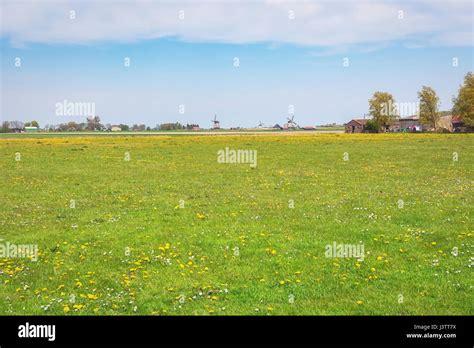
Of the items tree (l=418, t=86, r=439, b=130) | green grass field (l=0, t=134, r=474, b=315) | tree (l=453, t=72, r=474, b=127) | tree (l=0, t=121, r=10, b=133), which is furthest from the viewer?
tree (l=0, t=121, r=10, b=133)

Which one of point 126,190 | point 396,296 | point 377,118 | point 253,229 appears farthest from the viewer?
point 377,118

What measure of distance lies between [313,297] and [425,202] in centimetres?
1434

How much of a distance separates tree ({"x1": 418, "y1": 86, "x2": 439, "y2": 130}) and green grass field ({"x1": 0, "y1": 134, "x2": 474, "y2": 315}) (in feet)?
457

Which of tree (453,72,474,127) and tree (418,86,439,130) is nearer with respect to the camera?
tree (453,72,474,127)

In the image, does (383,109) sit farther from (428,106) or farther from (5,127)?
(5,127)

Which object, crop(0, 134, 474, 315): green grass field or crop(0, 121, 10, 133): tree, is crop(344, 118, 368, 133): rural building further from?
crop(0, 134, 474, 315): green grass field

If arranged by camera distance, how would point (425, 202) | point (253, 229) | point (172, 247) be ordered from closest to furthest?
1. point (172, 247)
2. point (253, 229)
3. point (425, 202)

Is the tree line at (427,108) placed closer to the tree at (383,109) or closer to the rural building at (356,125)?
the tree at (383,109)

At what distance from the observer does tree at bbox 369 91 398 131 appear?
169250 millimetres

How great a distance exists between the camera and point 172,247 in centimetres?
1650

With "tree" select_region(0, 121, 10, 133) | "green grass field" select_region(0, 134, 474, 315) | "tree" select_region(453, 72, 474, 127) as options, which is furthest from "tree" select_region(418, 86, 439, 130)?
"tree" select_region(0, 121, 10, 133)
